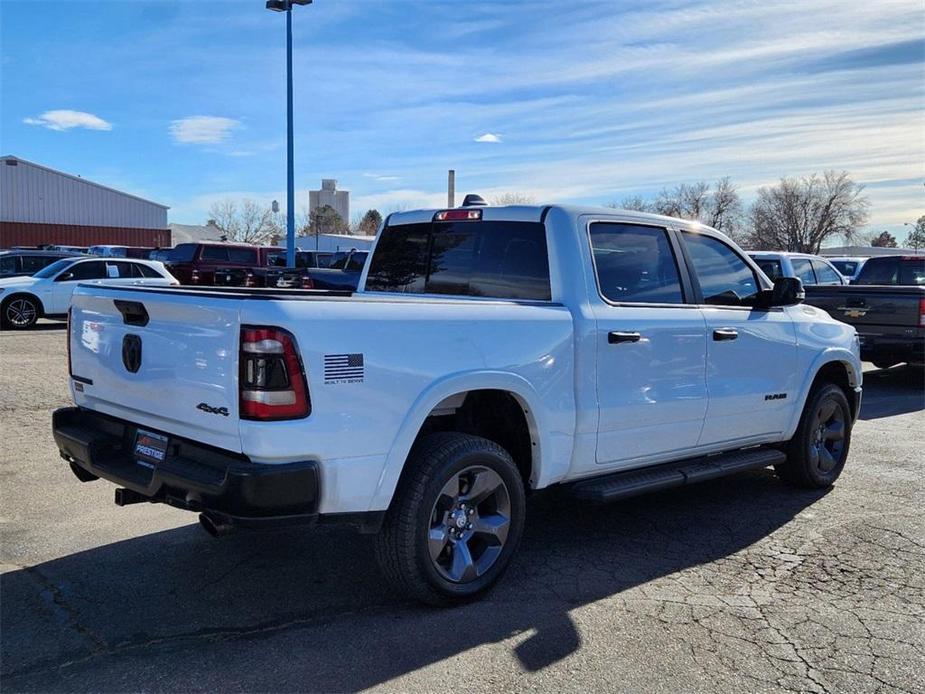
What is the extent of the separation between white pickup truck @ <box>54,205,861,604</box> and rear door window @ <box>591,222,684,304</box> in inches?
0.6

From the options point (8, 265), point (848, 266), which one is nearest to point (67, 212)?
point (8, 265)

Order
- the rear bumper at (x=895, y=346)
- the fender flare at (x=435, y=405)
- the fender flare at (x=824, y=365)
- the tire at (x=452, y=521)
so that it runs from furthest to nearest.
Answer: the rear bumper at (x=895, y=346) → the fender flare at (x=824, y=365) → the tire at (x=452, y=521) → the fender flare at (x=435, y=405)

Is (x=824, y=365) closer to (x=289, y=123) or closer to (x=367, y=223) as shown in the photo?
(x=289, y=123)

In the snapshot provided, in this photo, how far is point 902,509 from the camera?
5.75 metres

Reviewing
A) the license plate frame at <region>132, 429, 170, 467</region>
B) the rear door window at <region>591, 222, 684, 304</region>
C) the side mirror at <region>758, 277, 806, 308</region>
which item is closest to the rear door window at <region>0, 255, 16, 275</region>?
the license plate frame at <region>132, 429, 170, 467</region>

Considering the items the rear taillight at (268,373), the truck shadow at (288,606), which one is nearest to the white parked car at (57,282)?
the truck shadow at (288,606)

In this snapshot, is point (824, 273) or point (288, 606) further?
point (824, 273)

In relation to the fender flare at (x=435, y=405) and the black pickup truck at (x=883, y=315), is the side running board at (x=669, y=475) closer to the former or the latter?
the fender flare at (x=435, y=405)

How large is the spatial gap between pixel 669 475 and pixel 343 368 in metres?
2.42

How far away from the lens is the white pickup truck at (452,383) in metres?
3.28

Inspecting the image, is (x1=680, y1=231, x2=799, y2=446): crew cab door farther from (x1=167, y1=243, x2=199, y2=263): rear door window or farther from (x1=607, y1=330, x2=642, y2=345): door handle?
(x1=167, y1=243, x2=199, y2=263): rear door window

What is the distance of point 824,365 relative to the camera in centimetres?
628

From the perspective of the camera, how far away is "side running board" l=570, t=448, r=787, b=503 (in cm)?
445

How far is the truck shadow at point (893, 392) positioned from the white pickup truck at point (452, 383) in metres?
4.79
